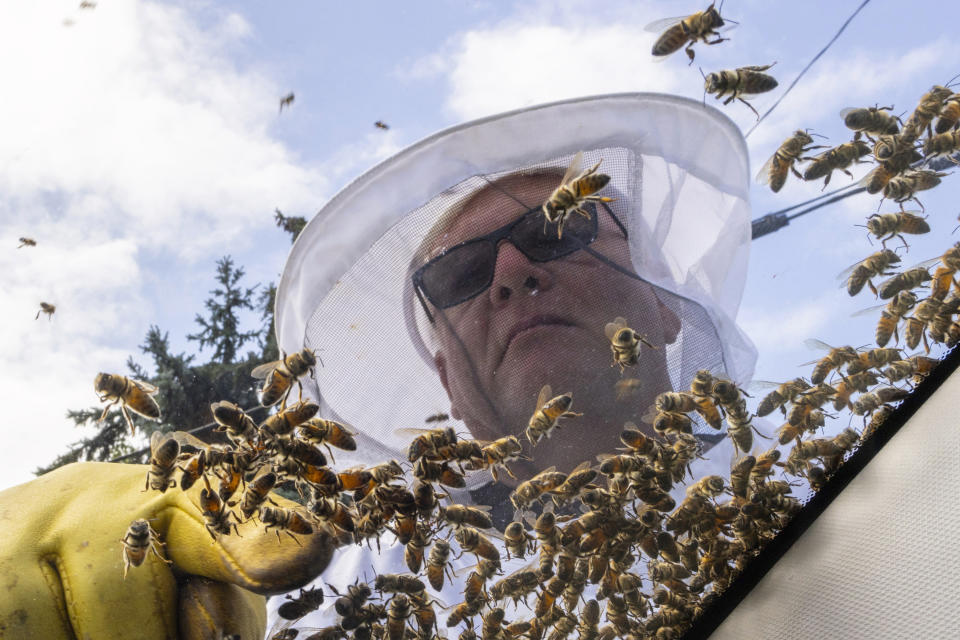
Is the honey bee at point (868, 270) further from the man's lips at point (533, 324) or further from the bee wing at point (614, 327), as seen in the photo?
the man's lips at point (533, 324)

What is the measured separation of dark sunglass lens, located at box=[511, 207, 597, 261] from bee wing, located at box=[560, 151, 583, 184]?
0.17m

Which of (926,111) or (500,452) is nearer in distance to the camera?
(926,111)

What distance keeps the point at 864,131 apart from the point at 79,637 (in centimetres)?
222

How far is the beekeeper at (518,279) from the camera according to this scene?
2.11 m

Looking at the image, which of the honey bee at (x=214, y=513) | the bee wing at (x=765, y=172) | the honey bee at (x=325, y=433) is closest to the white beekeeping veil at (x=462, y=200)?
the bee wing at (x=765, y=172)

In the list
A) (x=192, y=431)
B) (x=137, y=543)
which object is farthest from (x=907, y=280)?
(x=137, y=543)

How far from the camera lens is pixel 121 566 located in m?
1.53

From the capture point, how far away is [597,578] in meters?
1.89

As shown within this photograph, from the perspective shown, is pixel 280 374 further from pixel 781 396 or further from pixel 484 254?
pixel 781 396

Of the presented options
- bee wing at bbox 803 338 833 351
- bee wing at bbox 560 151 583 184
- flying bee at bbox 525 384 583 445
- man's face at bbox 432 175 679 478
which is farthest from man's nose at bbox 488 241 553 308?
bee wing at bbox 803 338 833 351

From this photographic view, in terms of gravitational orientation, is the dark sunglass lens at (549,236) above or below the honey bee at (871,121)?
above

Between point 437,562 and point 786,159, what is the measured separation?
4.84ft

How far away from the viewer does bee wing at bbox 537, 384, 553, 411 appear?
207cm

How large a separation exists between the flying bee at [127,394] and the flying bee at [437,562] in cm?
83
